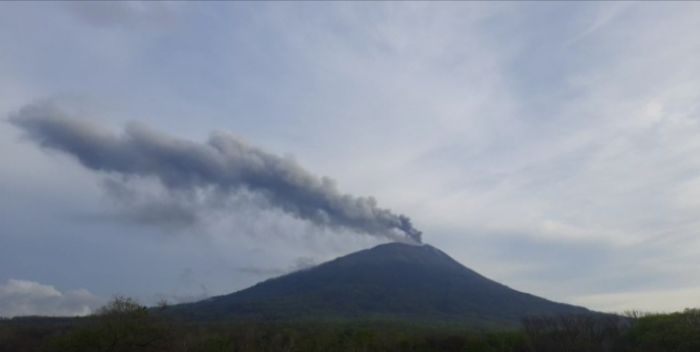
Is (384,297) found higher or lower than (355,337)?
higher

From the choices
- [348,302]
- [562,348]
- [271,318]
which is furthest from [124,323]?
[348,302]

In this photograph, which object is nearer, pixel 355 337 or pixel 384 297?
pixel 355 337

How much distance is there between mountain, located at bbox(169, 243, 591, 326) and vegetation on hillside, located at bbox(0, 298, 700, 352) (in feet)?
152

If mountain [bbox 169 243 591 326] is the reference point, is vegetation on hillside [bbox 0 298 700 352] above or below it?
below

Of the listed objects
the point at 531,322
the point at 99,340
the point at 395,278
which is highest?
the point at 395,278

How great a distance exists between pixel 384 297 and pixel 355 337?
3310 inches

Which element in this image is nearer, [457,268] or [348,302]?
[348,302]

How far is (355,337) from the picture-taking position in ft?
210

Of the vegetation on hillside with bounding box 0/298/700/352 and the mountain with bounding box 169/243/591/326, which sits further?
the mountain with bounding box 169/243/591/326

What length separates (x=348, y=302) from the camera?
141000 mm

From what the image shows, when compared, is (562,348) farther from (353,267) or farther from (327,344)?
(353,267)

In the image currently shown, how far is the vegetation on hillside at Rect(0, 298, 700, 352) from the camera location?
4669 cm

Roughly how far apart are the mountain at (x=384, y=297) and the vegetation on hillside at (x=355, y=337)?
46.4 metres

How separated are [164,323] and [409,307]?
94.0 m
